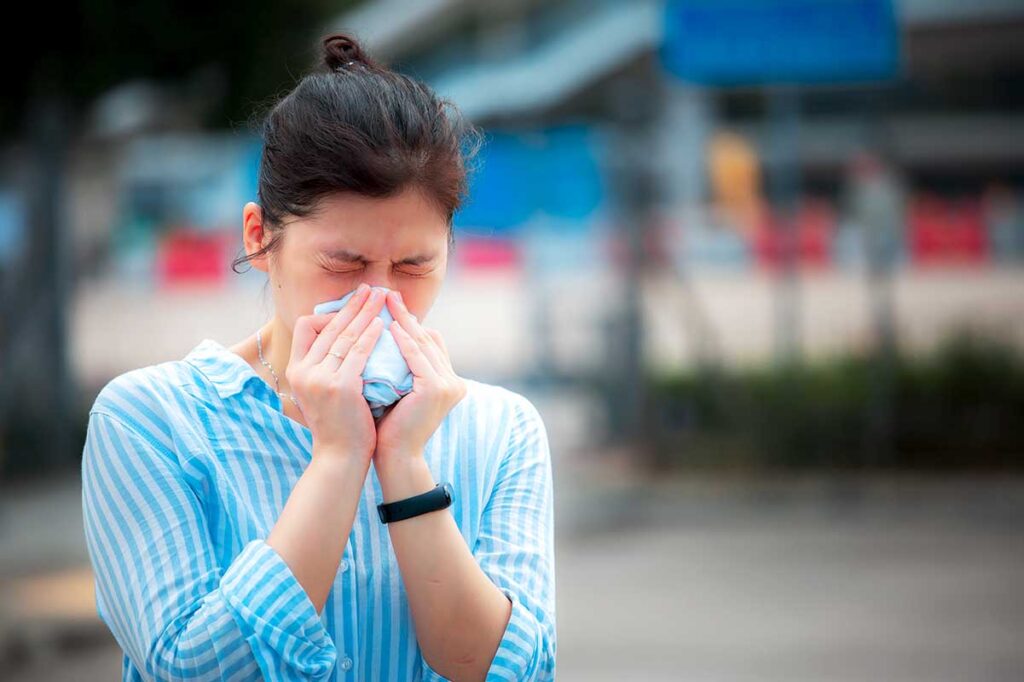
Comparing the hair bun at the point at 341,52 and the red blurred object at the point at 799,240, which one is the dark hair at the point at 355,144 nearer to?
the hair bun at the point at 341,52

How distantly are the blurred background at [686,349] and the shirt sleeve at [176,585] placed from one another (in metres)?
3.88

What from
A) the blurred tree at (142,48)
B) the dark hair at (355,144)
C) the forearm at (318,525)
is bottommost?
the forearm at (318,525)

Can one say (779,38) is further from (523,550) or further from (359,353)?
(359,353)

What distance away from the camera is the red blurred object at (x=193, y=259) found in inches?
653

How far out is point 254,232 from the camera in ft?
6.14

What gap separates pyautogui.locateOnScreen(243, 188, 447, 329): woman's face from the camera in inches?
67.1

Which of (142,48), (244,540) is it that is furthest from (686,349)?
(244,540)

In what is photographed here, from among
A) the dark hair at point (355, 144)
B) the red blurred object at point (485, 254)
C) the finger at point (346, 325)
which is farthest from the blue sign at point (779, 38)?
the red blurred object at point (485, 254)

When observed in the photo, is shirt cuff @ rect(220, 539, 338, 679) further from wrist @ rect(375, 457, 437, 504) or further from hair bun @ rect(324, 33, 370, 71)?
hair bun @ rect(324, 33, 370, 71)

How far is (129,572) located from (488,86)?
911 inches

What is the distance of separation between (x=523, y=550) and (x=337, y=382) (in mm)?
342

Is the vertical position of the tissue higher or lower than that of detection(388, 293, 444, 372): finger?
lower

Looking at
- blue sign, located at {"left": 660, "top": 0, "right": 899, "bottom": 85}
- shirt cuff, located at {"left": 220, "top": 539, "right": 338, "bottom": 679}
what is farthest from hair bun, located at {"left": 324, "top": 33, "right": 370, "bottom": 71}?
blue sign, located at {"left": 660, "top": 0, "right": 899, "bottom": 85}

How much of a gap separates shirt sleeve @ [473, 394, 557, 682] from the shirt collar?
35 centimetres
